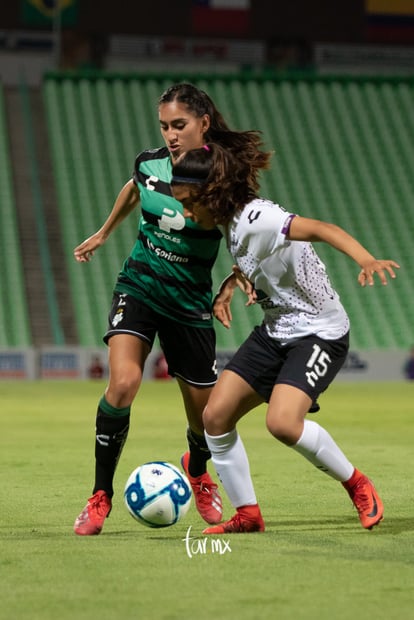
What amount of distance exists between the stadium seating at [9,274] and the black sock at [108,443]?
16063mm

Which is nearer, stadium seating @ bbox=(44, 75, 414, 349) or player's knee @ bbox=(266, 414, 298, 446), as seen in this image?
player's knee @ bbox=(266, 414, 298, 446)

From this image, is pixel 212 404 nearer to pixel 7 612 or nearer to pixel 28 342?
pixel 7 612

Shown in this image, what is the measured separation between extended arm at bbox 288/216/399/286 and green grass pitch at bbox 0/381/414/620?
1.16 meters

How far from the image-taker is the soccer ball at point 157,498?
5.67 m

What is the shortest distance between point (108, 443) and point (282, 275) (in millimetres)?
1269

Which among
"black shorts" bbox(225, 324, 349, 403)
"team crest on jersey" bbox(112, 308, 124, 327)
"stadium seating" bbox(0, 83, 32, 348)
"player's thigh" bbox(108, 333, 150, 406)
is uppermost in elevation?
"stadium seating" bbox(0, 83, 32, 348)

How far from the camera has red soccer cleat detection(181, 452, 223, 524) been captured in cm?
632

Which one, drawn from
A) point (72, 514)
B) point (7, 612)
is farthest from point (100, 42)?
point (7, 612)

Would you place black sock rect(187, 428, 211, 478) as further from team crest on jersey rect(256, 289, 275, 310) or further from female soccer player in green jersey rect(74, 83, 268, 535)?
team crest on jersey rect(256, 289, 275, 310)

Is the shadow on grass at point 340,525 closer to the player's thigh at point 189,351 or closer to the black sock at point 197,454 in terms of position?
the black sock at point 197,454

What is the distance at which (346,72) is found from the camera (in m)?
29.3

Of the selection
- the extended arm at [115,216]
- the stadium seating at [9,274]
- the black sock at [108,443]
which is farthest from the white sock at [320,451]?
the stadium seating at [9,274]

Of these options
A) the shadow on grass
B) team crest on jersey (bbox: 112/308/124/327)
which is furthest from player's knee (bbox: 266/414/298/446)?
team crest on jersey (bbox: 112/308/124/327)

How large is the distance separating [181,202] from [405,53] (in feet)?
81.3
